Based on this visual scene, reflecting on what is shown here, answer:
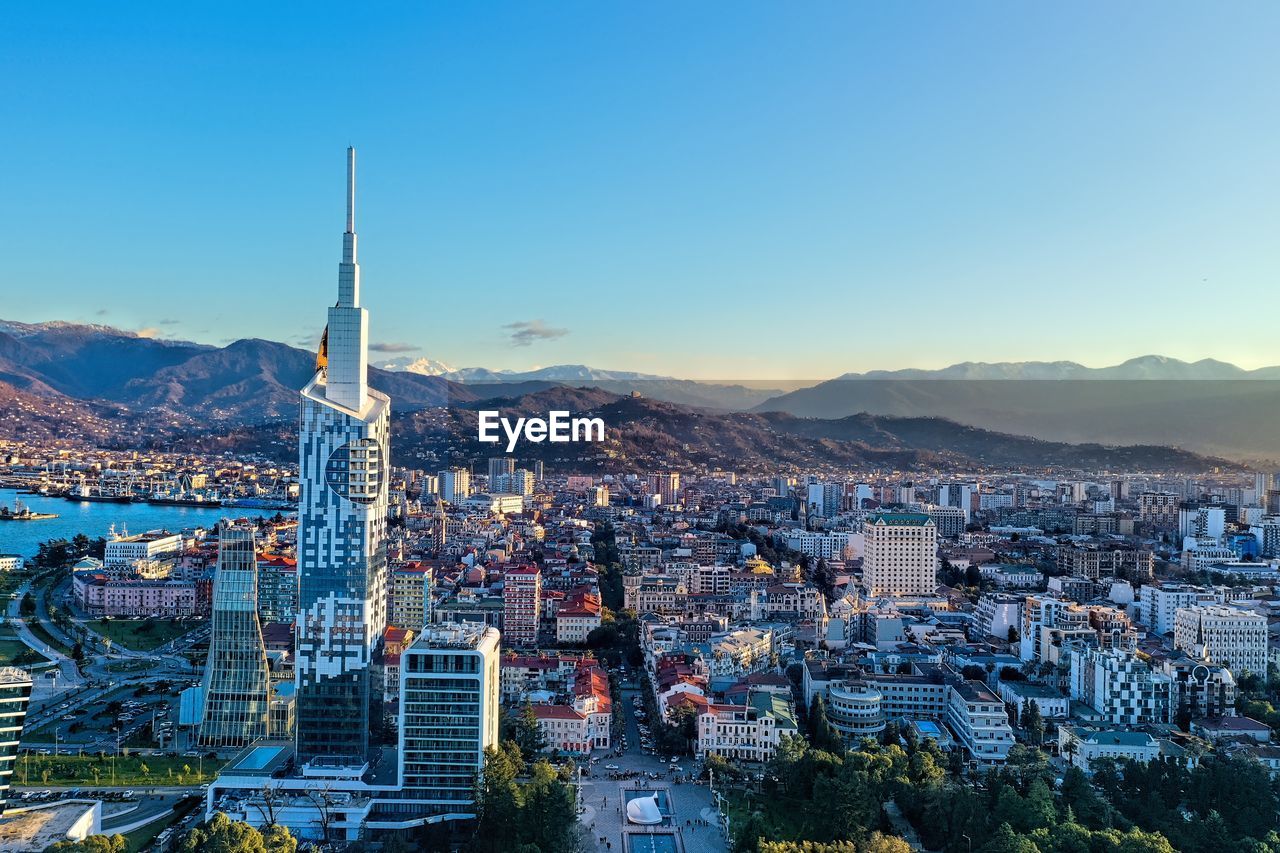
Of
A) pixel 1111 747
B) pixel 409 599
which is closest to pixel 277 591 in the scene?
pixel 409 599

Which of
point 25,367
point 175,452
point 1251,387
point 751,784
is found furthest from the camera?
point 25,367

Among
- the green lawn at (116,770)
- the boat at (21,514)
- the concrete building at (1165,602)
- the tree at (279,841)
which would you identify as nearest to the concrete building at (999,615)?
the concrete building at (1165,602)

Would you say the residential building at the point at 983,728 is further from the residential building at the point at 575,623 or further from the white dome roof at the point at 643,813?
the residential building at the point at 575,623

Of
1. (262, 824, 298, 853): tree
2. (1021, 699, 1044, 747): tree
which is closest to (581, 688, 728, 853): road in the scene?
(262, 824, 298, 853): tree

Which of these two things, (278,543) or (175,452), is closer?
(278,543)

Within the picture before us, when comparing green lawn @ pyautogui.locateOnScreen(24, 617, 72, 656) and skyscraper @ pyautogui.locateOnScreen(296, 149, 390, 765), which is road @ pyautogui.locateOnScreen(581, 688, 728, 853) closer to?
skyscraper @ pyautogui.locateOnScreen(296, 149, 390, 765)

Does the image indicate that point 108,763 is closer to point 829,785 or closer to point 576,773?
point 576,773

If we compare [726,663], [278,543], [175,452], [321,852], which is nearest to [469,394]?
[175,452]

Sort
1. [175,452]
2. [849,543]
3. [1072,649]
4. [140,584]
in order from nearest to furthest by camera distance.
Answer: [1072,649] → [140,584] → [849,543] → [175,452]
